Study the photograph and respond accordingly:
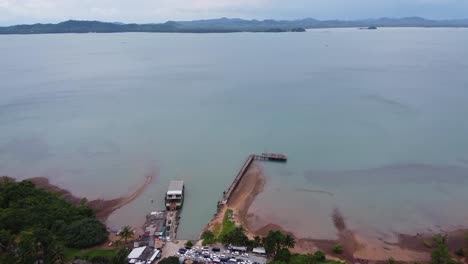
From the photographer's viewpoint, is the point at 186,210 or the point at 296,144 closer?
the point at 186,210

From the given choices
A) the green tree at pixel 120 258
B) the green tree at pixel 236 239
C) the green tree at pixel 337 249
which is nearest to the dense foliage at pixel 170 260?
the green tree at pixel 120 258

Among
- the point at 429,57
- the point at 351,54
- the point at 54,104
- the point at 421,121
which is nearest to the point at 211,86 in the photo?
the point at 54,104

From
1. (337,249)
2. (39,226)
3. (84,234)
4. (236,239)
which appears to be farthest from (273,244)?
(39,226)

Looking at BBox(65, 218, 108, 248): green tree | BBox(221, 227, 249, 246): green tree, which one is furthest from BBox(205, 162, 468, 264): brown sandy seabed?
BBox(65, 218, 108, 248): green tree

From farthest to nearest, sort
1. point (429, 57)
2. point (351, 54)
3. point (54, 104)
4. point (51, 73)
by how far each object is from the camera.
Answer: point (351, 54), point (429, 57), point (51, 73), point (54, 104)

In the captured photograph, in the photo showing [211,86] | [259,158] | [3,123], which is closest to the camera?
[259,158]

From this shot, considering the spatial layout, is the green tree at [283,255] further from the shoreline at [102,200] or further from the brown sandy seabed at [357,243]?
the shoreline at [102,200]

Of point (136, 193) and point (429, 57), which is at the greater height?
point (429, 57)

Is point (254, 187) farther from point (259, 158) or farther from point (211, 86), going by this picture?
point (211, 86)
